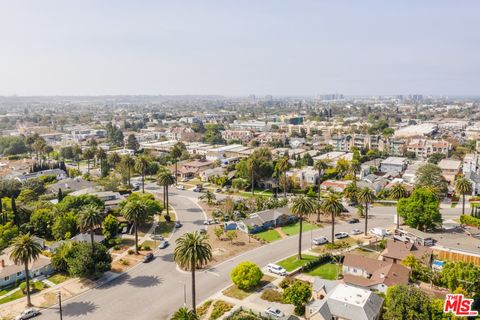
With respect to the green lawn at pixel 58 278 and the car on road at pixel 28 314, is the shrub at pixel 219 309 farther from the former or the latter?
the green lawn at pixel 58 278

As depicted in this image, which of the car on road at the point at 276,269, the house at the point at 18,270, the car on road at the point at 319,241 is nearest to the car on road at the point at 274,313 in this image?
the car on road at the point at 276,269

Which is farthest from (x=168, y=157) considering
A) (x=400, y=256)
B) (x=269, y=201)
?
(x=400, y=256)

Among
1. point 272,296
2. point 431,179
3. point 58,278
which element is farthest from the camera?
point 431,179

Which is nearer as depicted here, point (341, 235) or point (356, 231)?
point (341, 235)

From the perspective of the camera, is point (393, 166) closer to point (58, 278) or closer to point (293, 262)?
point (293, 262)

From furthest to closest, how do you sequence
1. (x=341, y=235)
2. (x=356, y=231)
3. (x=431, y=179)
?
1. (x=431, y=179)
2. (x=356, y=231)
3. (x=341, y=235)

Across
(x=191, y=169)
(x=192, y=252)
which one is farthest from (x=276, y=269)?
(x=191, y=169)

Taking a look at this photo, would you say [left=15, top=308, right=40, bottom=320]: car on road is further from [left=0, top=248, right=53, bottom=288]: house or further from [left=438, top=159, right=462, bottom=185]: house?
[left=438, top=159, right=462, bottom=185]: house

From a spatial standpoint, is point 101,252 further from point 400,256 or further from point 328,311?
point 400,256
